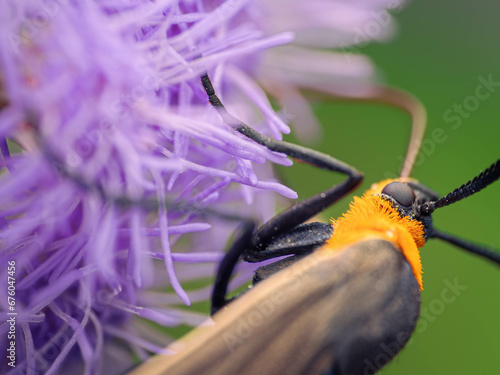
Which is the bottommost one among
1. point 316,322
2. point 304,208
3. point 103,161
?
point 316,322

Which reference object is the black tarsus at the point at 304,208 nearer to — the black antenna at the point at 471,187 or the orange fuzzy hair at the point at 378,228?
the orange fuzzy hair at the point at 378,228

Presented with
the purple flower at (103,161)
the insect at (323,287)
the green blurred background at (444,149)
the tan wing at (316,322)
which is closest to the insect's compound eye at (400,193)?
the insect at (323,287)

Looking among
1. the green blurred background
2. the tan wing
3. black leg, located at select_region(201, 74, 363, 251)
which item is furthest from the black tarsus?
the green blurred background

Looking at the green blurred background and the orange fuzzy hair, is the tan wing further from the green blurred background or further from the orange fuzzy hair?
the green blurred background

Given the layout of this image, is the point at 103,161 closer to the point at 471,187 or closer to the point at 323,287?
the point at 323,287

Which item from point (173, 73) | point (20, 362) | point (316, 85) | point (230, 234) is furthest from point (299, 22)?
point (20, 362)

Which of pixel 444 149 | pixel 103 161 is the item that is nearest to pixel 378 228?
pixel 103 161
